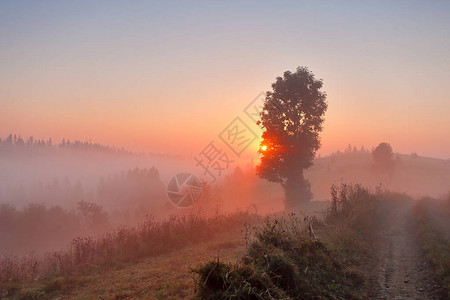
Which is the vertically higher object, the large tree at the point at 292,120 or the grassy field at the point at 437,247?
the large tree at the point at 292,120

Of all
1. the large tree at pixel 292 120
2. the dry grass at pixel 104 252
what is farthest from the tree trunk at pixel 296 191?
the dry grass at pixel 104 252

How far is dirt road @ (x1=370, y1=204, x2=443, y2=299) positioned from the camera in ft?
24.9

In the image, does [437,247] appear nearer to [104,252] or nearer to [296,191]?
[104,252]

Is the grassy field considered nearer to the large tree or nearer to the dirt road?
the dirt road

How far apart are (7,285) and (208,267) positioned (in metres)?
9.09

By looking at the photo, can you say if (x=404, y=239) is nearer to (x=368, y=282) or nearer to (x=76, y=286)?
(x=368, y=282)
